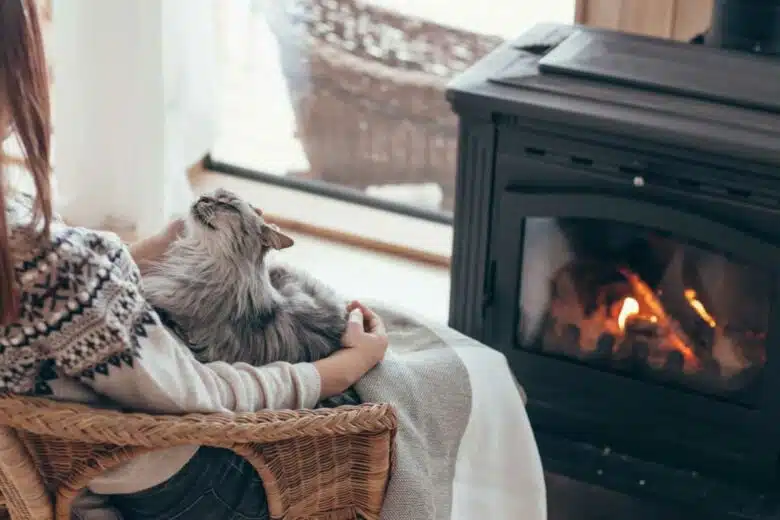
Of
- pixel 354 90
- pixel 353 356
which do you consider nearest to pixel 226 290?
pixel 353 356

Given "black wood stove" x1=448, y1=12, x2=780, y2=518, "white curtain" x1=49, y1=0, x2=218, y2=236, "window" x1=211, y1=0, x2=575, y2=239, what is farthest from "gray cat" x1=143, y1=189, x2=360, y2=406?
"window" x1=211, y1=0, x2=575, y2=239

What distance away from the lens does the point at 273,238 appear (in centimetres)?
156

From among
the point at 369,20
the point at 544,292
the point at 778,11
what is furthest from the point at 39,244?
the point at 369,20

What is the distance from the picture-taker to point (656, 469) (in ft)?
6.75

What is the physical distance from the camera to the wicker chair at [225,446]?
4.24ft

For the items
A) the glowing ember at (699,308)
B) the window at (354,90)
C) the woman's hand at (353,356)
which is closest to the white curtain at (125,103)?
the window at (354,90)

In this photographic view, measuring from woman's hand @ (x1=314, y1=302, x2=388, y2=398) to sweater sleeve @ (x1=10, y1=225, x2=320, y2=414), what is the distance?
0.56ft

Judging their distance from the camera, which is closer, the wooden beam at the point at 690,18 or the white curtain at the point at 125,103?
the wooden beam at the point at 690,18

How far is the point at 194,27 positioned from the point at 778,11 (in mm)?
1363

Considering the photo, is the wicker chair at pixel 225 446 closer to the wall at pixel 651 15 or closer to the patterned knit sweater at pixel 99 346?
the patterned knit sweater at pixel 99 346

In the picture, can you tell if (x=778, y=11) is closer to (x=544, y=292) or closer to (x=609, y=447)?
(x=544, y=292)

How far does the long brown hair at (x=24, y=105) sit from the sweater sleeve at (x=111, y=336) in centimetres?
4

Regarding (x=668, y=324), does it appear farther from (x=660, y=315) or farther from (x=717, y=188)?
(x=717, y=188)

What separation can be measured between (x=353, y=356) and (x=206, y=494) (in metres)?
0.29
